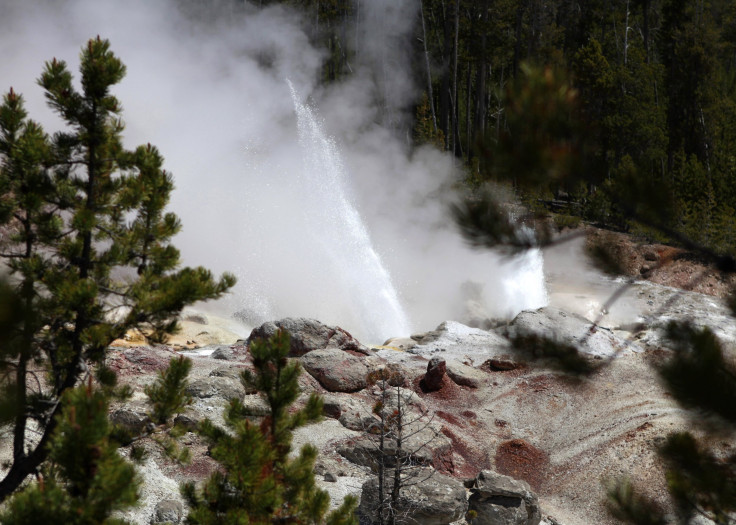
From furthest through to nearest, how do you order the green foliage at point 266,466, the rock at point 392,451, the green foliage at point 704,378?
the rock at point 392,451 → the green foliage at point 266,466 → the green foliage at point 704,378

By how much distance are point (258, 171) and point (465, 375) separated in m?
8.73

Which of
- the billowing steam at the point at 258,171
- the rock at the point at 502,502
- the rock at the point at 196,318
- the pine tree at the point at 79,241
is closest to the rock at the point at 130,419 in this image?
the pine tree at the point at 79,241

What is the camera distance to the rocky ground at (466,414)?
7.16 meters

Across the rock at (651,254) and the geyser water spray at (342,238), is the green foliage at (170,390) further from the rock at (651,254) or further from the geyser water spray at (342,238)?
the rock at (651,254)

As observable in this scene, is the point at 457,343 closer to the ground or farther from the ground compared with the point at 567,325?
closer to the ground

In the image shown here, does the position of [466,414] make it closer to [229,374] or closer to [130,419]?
[229,374]

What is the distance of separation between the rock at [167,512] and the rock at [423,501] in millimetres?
1593

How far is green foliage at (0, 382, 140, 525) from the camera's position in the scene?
110 inches

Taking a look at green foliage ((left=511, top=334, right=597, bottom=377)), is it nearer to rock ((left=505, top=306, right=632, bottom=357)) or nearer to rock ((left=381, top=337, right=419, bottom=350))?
rock ((left=505, top=306, right=632, bottom=357))

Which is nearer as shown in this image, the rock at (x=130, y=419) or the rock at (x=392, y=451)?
the rock at (x=130, y=419)

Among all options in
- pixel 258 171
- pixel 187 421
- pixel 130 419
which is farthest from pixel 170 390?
pixel 258 171

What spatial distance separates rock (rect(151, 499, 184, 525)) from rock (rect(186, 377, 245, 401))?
7.52 ft

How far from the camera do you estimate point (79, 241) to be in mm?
4352

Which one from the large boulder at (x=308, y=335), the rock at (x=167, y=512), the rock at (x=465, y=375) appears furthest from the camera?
the rock at (x=465, y=375)
